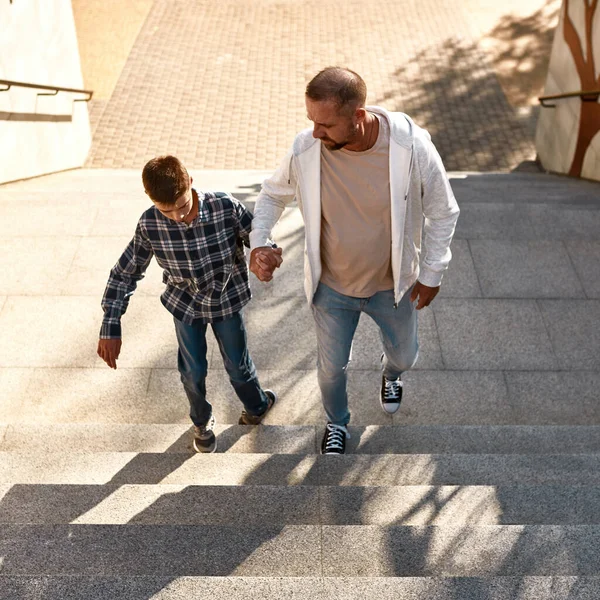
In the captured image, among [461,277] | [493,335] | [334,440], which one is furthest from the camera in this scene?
[461,277]

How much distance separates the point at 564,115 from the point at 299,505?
7.19 metres

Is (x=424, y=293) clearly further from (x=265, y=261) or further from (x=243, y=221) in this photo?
(x=243, y=221)

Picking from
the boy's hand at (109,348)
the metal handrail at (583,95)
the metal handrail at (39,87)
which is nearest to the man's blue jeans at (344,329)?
the boy's hand at (109,348)

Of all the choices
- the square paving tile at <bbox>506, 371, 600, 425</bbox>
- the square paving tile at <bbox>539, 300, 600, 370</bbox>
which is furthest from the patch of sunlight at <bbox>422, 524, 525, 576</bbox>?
the square paving tile at <bbox>539, 300, 600, 370</bbox>

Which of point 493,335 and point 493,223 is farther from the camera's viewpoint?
point 493,223

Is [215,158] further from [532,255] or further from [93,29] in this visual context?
[532,255]

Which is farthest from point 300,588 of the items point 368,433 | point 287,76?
point 287,76

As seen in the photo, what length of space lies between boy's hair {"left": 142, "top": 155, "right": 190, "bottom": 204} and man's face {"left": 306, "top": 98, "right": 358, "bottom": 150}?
1.90 ft

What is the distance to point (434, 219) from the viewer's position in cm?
343

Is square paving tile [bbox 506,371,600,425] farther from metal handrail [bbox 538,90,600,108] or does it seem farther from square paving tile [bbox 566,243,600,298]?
metal handrail [bbox 538,90,600,108]

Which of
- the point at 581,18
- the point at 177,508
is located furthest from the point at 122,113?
the point at 177,508

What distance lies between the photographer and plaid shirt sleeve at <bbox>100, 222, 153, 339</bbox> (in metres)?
3.53

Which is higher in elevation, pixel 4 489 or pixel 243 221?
pixel 243 221

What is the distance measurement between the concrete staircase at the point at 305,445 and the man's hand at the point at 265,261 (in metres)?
0.89
